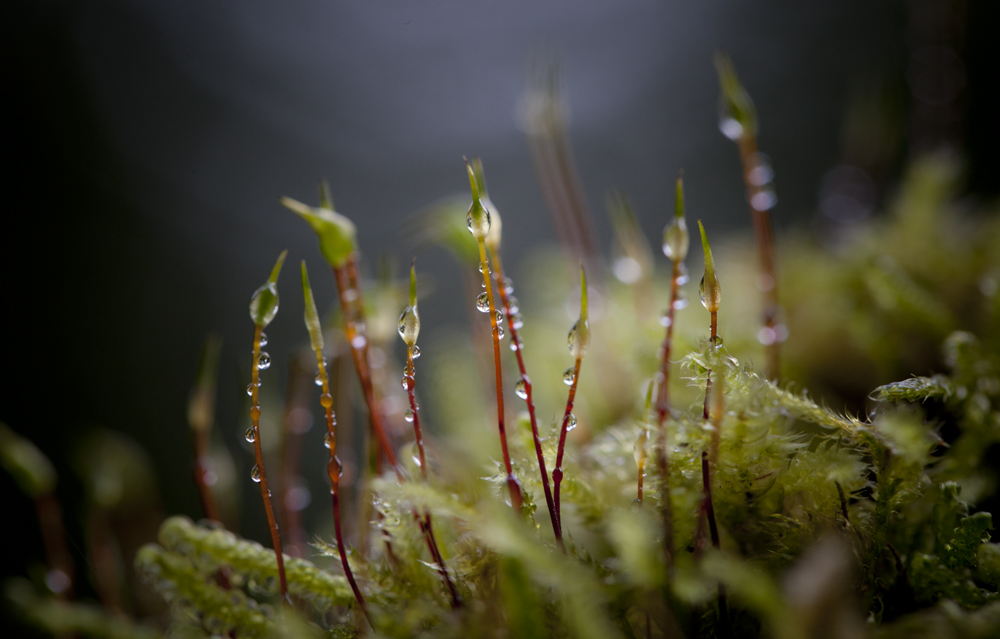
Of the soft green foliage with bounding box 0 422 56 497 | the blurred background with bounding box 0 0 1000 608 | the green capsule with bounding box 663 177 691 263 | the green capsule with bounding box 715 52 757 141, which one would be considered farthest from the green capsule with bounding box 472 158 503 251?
the blurred background with bounding box 0 0 1000 608

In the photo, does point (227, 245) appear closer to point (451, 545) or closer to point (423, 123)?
point (423, 123)

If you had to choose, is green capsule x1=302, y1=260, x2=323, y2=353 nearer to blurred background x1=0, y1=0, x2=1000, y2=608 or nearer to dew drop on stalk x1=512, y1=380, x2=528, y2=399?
dew drop on stalk x1=512, y1=380, x2=528, y2=399

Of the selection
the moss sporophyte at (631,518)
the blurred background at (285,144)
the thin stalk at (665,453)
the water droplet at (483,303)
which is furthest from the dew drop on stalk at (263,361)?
the blurred background at (285,144)

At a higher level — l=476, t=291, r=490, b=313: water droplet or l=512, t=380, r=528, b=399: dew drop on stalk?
l=476, t=291, r=490, b=313: water droplet

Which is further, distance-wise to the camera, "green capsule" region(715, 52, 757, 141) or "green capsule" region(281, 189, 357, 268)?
"green capsule" region(715, 52, 757, 141)

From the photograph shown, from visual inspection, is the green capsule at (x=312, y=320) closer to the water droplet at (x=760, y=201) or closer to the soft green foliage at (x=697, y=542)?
the soft green foliage at (x=697, y=542)

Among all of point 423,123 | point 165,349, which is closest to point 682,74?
point 423,123
